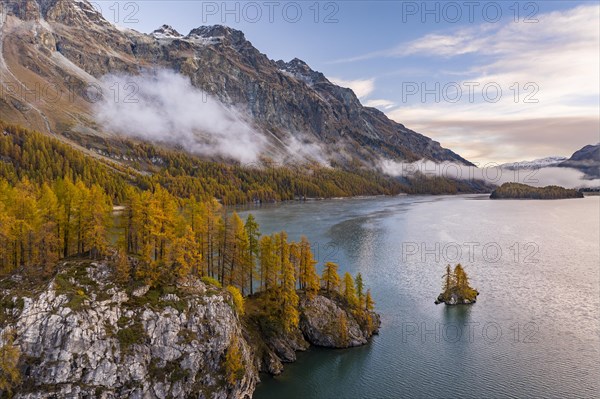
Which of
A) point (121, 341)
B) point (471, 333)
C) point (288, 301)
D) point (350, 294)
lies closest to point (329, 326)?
point (350, 294)

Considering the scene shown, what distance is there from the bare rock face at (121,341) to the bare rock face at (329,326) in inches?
648

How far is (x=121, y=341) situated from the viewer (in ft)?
149

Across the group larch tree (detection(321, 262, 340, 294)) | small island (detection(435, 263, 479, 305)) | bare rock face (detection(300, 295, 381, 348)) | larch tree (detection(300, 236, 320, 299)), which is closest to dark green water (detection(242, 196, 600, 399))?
bare rock face (detection(300, 295, 381, 348))

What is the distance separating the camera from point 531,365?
205ft

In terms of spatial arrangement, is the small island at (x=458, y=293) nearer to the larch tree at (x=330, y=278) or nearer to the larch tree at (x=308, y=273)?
the larch tree at (x=330, y=278)

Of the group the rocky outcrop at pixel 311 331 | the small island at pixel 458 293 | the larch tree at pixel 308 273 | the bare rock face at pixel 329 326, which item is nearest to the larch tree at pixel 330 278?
the rocky outcrop at pixel 311 331

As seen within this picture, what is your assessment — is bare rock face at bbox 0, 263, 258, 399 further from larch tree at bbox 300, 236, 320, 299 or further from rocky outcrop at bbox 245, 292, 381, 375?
larch tree at bbox 300, 236, 320, 299

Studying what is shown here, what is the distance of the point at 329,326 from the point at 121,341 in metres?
35.6

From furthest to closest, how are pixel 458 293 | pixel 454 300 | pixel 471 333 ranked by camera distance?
1. pixel 458 293
2. pixel 454 300
3. pixel 471 333

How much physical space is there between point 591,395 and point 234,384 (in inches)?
1927

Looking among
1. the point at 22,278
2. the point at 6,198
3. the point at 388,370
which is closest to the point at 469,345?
the point at 388,370

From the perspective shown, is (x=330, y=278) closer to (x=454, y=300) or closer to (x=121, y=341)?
(x=454, y=300)

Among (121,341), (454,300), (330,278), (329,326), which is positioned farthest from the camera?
(454,300)

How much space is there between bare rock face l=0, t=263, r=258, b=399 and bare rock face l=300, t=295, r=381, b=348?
54.0ft
